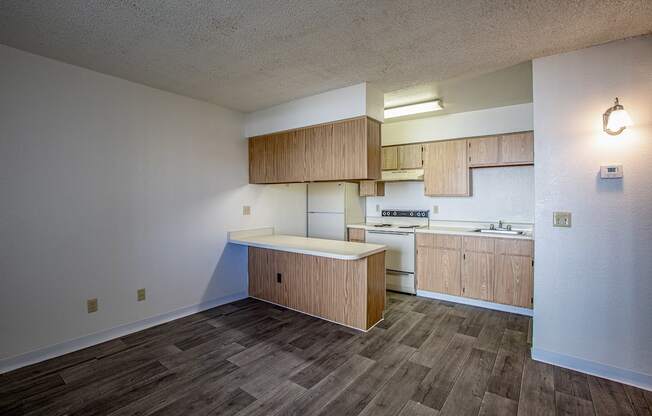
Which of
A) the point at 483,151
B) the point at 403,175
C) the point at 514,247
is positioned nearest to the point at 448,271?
the point at 514,247

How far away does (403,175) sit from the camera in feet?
14.8

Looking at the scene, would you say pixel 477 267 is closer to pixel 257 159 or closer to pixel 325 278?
pixel 325 278

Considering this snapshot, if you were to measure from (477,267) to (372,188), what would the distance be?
1.91 m

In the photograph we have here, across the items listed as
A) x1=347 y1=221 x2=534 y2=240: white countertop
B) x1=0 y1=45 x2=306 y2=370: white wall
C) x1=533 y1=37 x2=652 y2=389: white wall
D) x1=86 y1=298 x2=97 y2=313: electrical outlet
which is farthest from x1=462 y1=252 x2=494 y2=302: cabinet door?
x1=86 y1=298 x2=97 y2=313: electrical outlet

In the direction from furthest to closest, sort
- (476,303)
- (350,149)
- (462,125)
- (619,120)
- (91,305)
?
(462,125)
(476,303)
(350,149)
(91,305)
(619,120)

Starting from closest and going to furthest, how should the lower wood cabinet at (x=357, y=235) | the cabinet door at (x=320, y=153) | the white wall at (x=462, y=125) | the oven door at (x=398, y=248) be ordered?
the cabinet door at (x=320, y=153)
the white wall at (x=462, y=125)
the oven door at (x=398, y=248)
the lower wood cabinet at (x=357, y=235)

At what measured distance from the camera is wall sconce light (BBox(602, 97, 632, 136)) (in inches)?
80.0

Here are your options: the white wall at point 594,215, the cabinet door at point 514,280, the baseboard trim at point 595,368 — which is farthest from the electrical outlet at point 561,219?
the cabinet door at point 514,280

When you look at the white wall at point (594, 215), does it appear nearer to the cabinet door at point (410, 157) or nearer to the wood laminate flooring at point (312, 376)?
the wood laminate flooring at point (312, 376)

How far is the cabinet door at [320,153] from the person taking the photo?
3.28 meters

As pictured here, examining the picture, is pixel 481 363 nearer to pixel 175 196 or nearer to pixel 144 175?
pixel 175 196

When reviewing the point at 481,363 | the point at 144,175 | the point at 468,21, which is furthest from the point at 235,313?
the point at 468,21

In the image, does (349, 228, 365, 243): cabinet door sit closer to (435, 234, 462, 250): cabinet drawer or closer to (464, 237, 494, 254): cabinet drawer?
(435, 234, 462, 250): cabinet drawer

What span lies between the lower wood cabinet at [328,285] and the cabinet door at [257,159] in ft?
3.12
